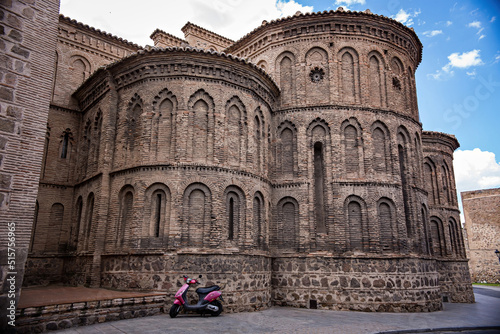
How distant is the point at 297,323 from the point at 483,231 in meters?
32.3

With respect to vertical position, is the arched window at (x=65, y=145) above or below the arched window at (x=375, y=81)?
below

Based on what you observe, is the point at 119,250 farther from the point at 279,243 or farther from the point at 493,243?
the point at 493,243

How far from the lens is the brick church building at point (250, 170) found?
42.7 ft

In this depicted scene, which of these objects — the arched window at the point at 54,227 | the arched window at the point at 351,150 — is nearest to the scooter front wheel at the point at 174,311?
the arched window at the point at 54,227

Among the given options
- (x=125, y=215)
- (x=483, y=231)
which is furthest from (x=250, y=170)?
A: (x=483, y=231)

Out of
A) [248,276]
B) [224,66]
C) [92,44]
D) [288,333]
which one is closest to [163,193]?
[248,276]

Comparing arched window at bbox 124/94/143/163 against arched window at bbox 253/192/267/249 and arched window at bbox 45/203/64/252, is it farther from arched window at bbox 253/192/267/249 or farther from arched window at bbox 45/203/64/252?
arched window at bbox 45/203/64/252

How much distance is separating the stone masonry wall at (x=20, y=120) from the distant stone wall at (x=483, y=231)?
124ft

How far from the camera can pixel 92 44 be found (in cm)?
1903

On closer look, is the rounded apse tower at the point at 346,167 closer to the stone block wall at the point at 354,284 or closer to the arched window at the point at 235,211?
the stone block wall at the point at 354,284

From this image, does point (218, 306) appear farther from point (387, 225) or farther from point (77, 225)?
point (77, 225)

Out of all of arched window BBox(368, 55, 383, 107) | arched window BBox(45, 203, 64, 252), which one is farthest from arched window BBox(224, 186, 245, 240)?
arched window BBox(45, 203, 64, 252)

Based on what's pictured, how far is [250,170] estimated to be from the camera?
1434cm

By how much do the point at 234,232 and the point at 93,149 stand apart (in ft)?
22.7
